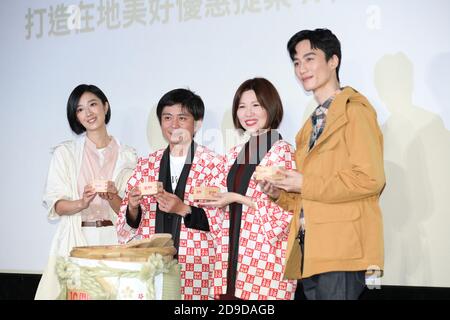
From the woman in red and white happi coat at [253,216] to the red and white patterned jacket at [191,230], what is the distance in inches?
4.7

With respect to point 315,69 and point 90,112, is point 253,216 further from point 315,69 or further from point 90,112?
point 90,112

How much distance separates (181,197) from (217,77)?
0.97m

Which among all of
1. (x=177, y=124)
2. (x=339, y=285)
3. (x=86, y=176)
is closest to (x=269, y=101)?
(x=177, y=124)

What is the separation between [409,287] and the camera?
11.2 feet

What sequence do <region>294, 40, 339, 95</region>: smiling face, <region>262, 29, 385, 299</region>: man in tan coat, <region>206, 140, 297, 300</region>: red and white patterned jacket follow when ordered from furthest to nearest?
<region>206, 140, 297, 300</region>: red and white patterned jacket < <region>294, 40, 339, 95</region>: smiling face < <region>262, 29, 385, 299</region>: man in tan coat

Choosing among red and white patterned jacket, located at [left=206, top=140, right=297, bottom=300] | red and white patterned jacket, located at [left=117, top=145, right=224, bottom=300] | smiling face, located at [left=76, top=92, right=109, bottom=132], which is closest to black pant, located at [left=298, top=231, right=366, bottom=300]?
red and white patterned jacket, located at [left=206, top=140, right=297, bottom=300]

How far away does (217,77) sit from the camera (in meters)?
4.04

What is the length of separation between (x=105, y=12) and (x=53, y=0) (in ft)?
1.53

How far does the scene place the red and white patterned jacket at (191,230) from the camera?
11.1ft

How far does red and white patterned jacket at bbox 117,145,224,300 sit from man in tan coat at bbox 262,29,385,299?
799mm

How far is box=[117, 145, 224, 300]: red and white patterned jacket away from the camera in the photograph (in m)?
3.39

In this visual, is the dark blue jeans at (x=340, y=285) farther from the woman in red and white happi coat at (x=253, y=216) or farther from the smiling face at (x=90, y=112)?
the smiling face at (x=90, y=112)

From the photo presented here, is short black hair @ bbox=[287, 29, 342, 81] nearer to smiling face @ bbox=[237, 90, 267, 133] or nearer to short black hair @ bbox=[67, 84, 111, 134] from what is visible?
smiling face @ bbox=[237, 90, 267, 133]

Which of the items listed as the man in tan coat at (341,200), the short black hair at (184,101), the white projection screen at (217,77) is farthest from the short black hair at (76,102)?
the man in tan coat at (341,200)
